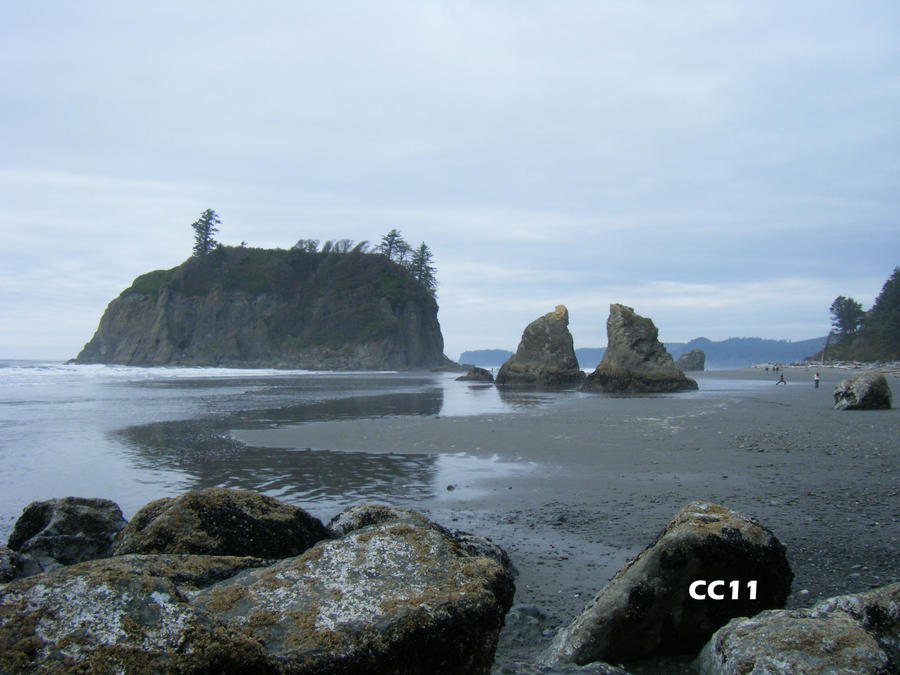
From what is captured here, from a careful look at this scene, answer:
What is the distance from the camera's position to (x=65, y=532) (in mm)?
6371

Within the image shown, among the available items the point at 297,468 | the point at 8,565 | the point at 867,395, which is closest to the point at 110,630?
the point at 8,565

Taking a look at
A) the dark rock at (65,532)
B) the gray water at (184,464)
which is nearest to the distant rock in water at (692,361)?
the gray water at (184,464)

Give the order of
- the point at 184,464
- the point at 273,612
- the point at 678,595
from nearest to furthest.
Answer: the point at 273,612 → the point at 678,595 → the point at 184,464

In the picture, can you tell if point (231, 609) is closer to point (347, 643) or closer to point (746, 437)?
point (347, 643)

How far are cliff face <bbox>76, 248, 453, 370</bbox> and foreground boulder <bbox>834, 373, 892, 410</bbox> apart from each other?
247 ft

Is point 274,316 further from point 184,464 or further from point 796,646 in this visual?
point 796,646

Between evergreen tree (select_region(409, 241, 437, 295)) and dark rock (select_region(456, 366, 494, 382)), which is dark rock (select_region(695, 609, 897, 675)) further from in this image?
evergreen tree (select_region(409, 241, 437, 295))

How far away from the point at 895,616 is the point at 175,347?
99343 millimetres

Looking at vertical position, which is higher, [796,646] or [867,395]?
[867,395]

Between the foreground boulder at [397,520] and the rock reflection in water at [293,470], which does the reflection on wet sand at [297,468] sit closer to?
the rock reflection in water at [293,470]

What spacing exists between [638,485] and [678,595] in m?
5.02

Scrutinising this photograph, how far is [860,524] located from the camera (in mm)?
6652

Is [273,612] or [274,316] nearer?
[273,612]

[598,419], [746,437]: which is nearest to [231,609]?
[746,437]
